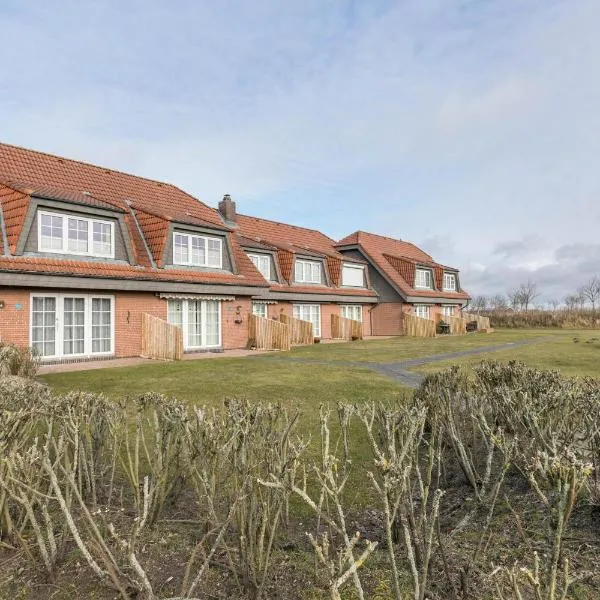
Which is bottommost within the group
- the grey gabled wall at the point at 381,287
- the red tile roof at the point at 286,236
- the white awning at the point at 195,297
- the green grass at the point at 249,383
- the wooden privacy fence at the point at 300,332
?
the green grass at the point at 249,383

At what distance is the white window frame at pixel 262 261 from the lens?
2603cm

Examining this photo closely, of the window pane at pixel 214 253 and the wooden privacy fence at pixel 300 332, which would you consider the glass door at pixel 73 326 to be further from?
the wooden privacy fence at pixel 300 332

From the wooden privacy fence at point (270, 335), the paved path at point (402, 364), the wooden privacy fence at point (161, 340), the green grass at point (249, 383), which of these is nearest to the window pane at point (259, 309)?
the wooden privacy fence at point (270, 335)

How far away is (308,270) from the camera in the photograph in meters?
29.2

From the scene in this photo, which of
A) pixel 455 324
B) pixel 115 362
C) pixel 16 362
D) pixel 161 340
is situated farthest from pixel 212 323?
pixel 455 324

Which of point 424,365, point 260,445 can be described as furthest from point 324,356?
point 260,445

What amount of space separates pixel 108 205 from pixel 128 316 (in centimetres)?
423

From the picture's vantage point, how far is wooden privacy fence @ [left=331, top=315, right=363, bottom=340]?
2977 centimetres

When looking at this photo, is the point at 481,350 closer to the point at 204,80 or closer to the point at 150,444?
the point at 204,80

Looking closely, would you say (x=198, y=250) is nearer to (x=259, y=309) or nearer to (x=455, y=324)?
(x=259, y=309)

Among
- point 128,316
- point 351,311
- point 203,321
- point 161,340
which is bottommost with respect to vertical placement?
point 161,340

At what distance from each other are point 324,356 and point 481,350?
25.4 ft

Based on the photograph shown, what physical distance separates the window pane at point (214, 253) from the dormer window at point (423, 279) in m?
19.4

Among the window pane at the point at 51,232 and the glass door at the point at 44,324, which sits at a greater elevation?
the window pane at the point at 51,232
